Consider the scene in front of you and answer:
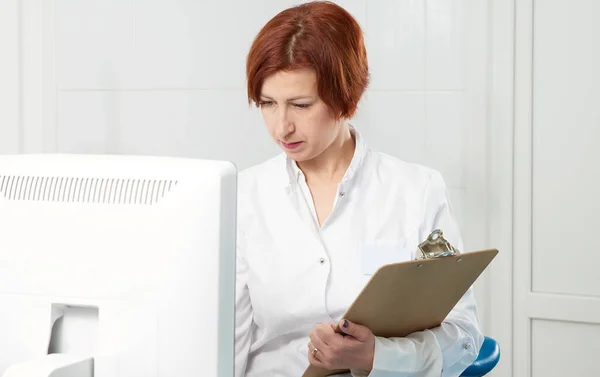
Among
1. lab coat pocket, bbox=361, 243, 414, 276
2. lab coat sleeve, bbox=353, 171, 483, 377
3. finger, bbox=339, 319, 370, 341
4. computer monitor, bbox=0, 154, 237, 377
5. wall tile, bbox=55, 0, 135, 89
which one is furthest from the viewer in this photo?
wall tile, bbox=55, 0, 135, 89

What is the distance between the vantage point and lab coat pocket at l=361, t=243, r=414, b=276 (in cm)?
181

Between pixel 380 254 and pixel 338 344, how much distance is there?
13.6 inches

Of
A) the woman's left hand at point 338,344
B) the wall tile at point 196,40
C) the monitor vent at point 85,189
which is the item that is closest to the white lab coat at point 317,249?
the woman's left hand at point 338,344

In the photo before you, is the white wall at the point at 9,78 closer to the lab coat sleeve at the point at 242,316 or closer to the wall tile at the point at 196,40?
the wall tile at the point at 196,40

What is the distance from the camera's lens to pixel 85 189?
3.16ft

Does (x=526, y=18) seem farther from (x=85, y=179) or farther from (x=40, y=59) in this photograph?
(x=85, y=179)

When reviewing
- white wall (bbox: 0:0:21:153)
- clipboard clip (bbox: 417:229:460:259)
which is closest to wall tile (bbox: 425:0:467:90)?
clipboard clip (bbox: 417:229:460:259)

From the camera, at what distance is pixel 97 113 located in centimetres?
319

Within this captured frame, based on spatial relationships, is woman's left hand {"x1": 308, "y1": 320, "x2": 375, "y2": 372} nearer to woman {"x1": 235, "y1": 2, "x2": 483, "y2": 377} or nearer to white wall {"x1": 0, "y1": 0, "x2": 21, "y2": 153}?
woman {"x1": 235, "y1": 2, "x2": 483, "y2": 377}

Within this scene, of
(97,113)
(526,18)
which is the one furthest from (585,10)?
(97,113)

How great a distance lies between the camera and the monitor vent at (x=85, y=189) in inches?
37.2

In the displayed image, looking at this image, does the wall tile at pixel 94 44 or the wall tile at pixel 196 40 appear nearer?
the wall tile at pixel 196 40

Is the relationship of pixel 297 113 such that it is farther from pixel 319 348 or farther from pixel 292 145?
pixel 319 348

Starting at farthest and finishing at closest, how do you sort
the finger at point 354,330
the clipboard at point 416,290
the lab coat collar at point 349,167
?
1. the lab coat collar at point 349,167
2. the finger at point 354,330
3. the clipboard at point 416,290
